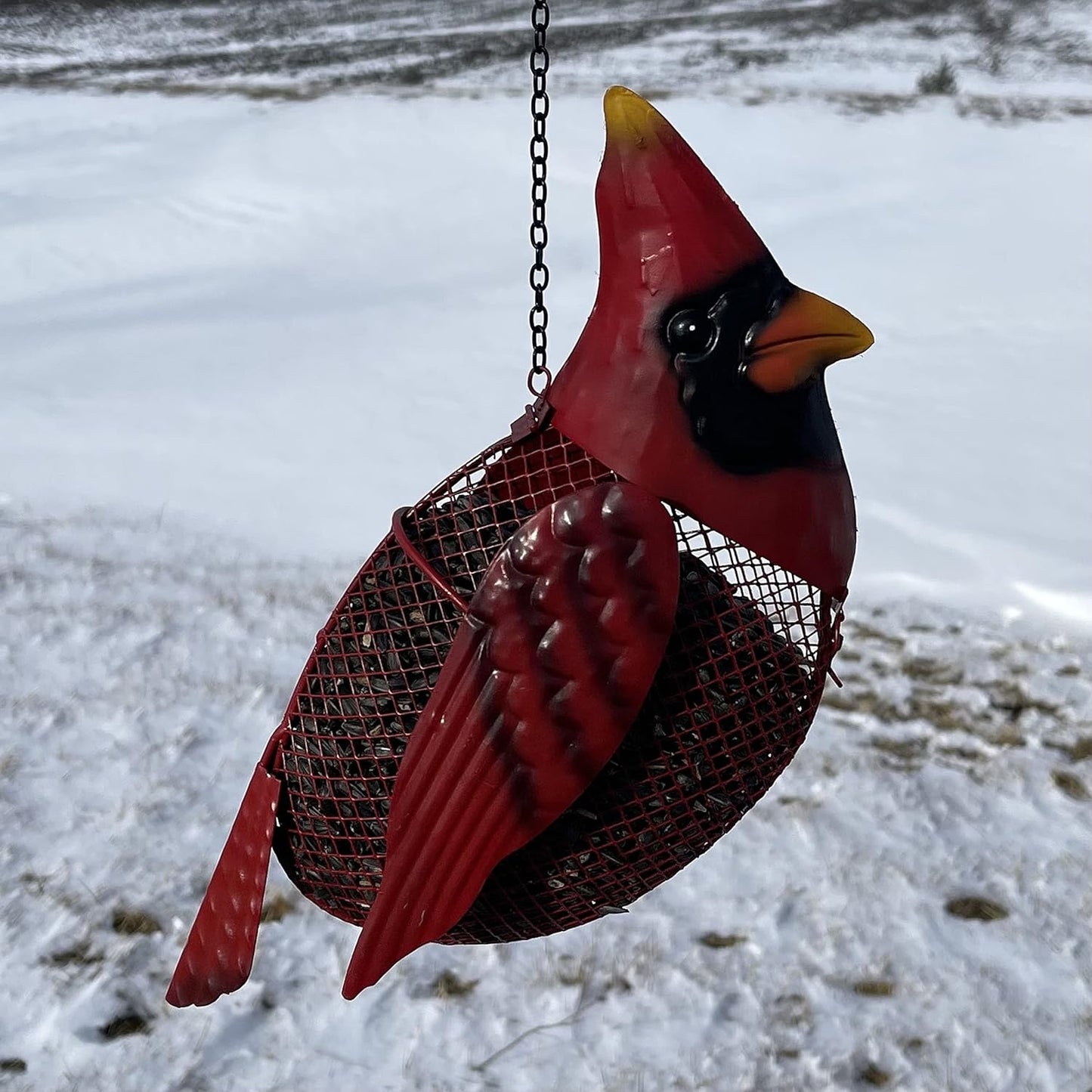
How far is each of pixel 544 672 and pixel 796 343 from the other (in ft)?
1.36

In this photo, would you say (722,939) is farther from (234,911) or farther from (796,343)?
(796,343)

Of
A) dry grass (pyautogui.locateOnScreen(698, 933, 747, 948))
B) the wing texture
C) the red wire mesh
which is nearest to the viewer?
the red wire mesh

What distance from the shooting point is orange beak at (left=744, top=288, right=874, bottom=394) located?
1.23 m

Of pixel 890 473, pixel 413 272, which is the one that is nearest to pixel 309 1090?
pixel 890 473

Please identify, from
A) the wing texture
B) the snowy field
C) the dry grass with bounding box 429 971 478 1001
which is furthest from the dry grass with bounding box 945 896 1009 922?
the wing texture

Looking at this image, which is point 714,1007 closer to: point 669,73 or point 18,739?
point 18,739

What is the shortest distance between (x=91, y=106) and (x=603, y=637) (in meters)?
9.12

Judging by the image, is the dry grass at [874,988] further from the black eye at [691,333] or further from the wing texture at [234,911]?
the black eye at [691,333]

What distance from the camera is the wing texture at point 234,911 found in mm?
1473

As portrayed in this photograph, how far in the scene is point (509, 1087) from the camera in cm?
273

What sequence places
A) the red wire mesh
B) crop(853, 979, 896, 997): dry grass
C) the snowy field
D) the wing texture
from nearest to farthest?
the red wire mesh, the wing texture, the snowy field, crop(853, 979, 896, 997): dry grass

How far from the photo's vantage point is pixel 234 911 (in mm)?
1516

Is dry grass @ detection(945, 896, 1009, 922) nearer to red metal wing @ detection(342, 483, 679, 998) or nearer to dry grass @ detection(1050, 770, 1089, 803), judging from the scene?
dry grass @ detection(1050, 770, 1089, 803)

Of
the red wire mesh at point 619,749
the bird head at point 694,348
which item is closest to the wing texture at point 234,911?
the red wire mesh at point 619,749
